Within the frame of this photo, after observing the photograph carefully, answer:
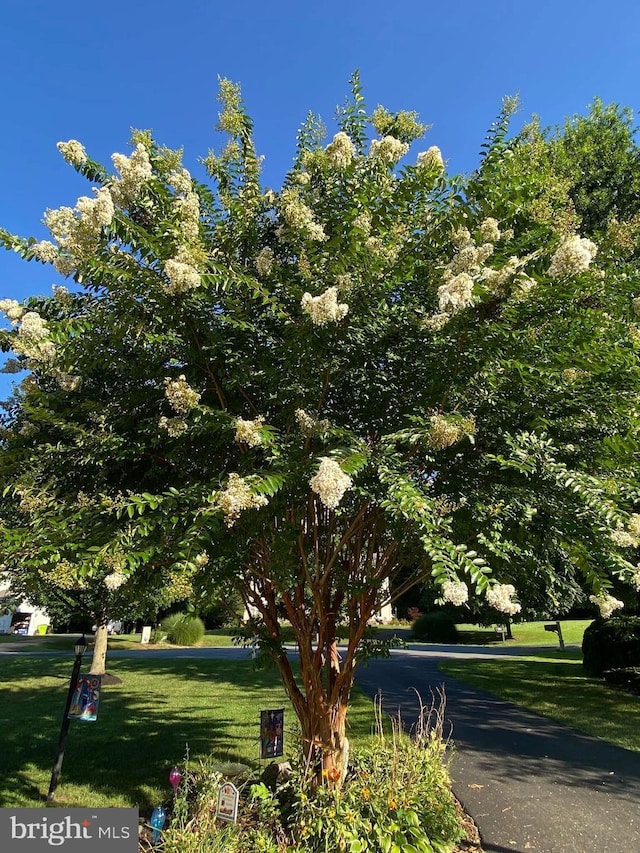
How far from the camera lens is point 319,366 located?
12.6ft

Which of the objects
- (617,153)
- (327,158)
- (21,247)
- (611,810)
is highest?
(617,153)

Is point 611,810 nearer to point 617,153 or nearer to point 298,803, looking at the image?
point 298,803

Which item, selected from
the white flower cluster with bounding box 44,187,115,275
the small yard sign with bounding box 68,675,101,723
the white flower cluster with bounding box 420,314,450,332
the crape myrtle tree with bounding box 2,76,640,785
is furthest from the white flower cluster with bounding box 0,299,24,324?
the small yard sign with bounding box 68,675,101,723

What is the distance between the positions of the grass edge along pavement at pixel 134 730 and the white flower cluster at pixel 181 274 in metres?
3.59

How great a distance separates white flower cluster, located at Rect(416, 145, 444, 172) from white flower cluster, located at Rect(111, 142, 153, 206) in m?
1.80

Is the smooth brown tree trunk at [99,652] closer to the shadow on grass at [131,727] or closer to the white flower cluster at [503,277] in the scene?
the shadow on grass at [131,727]

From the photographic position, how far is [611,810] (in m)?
5.40

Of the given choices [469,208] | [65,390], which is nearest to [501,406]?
[469,208]

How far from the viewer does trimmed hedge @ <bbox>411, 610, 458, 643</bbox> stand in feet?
102

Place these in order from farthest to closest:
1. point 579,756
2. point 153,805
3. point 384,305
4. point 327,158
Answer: point 579,756 < point 153,805 < point 327,158 < point 384,305

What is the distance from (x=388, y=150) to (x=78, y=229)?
83.3 inches

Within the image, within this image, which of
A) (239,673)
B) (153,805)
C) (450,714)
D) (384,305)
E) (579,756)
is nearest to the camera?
(384,305)

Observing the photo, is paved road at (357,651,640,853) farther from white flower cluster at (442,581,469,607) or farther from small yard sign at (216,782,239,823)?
white flower cluster at (442,581,469,607)

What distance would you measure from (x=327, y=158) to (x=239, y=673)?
1463 centimetres
